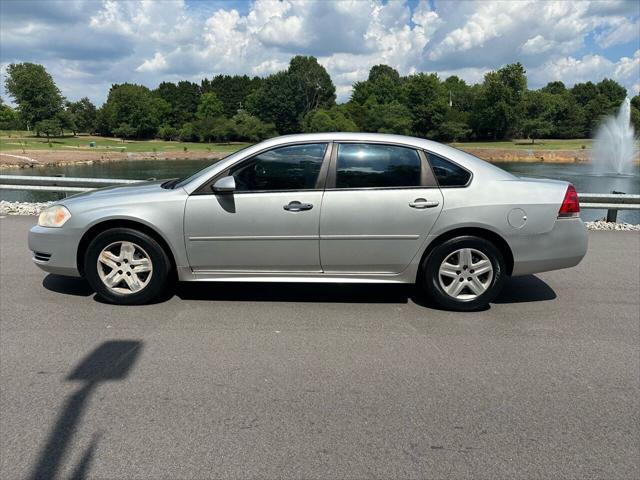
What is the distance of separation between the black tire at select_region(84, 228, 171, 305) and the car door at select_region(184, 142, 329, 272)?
0.90ft

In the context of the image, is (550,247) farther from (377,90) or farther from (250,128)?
(377,90)

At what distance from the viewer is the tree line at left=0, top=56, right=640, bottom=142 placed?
9812 centimetres

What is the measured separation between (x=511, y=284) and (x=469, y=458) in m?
3.36

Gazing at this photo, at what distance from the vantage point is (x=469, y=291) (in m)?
4.68

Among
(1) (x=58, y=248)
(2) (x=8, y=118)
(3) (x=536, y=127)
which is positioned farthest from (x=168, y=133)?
(1) (x=58, y=248)

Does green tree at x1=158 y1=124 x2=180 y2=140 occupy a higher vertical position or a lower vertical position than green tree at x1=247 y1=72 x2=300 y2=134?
lower

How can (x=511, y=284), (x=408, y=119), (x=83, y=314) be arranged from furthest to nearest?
(x=408, y=119)
(x=511, y=284)
(x=83, y=314)

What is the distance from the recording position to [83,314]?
14.8 ft

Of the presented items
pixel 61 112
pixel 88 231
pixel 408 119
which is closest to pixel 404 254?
pixel 88 231

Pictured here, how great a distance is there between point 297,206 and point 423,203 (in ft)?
3.63

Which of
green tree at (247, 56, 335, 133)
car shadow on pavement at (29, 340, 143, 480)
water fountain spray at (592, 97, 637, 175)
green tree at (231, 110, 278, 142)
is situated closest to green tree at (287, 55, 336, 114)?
green tree at (247, 56, 335, 133)

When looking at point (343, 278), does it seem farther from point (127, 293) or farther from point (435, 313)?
point (127, 293)

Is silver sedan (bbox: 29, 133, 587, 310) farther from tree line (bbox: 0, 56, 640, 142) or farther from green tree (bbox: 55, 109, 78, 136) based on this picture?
green tree (bbox: 55, 109, 78, 136)

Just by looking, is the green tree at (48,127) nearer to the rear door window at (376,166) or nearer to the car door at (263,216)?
the car door at (263,216)
